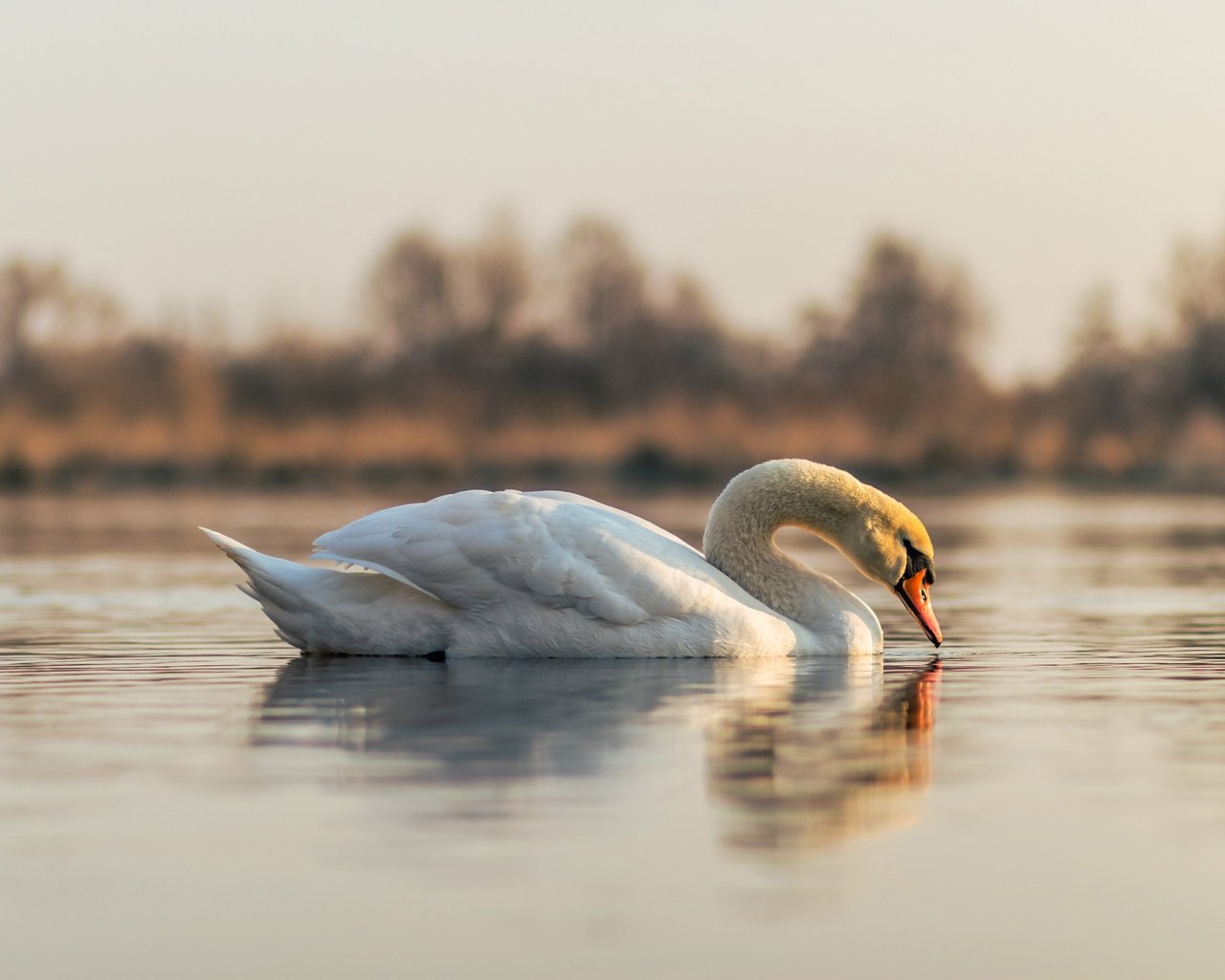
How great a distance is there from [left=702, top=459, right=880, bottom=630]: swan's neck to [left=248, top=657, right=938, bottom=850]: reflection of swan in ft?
1.08

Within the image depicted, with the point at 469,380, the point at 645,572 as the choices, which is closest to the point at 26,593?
the point at 645,572

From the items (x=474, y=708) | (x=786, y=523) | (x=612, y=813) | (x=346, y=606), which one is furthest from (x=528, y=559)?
(x=612, y=813)

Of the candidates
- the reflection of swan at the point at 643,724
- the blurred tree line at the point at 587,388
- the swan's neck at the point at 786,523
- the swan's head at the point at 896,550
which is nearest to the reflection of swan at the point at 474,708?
the reflection of swan at the point at 643,724

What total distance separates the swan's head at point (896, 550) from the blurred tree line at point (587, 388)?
2051 centimetres

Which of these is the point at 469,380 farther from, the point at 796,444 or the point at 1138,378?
the point at 796,444

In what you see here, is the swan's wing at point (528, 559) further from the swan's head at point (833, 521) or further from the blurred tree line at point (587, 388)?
the blurred tree line at point (587, 388)

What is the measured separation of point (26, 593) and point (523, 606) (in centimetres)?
493

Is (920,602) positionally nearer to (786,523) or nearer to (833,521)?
(833,521)

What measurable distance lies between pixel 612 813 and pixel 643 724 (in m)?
1.56

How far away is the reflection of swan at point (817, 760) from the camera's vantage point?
4.77 m

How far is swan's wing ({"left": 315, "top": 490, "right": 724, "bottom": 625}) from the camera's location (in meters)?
8.29

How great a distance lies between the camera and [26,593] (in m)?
12.4

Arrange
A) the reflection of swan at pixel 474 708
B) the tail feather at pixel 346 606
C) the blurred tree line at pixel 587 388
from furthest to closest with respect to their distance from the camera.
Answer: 1. the blurred tree line at pixel 587 388
2. the tail feather at pixel 346 606
3. the reflection of swan at pixel 474 708

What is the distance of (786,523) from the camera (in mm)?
9422
